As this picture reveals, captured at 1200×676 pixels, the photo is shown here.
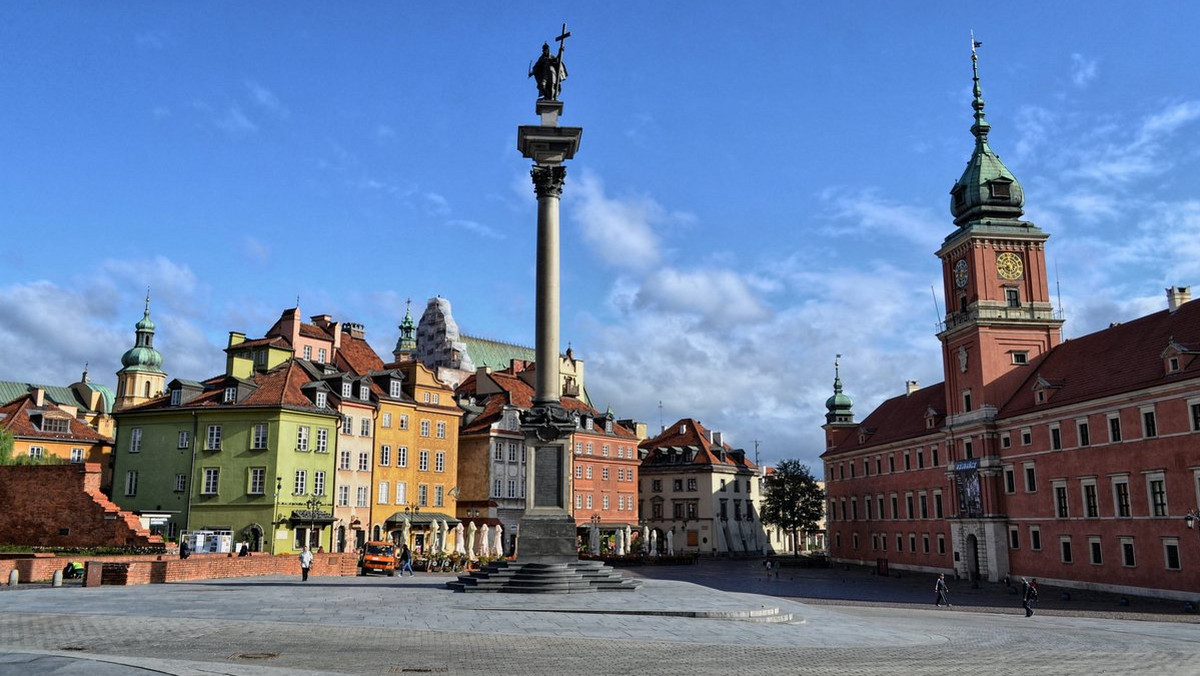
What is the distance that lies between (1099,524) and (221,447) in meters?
55.6

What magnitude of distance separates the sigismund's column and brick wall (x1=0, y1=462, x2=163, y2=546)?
27042mm

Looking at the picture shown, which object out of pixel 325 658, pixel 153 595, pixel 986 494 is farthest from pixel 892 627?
pixel 986 494

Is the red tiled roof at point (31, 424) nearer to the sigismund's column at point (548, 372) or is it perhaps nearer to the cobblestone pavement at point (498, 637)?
the cobblestone pavement at point (498, 637)

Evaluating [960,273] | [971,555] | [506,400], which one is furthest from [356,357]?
[971,555]

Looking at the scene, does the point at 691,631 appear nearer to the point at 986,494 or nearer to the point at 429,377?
the point at 986,494

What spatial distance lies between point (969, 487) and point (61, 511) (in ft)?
196

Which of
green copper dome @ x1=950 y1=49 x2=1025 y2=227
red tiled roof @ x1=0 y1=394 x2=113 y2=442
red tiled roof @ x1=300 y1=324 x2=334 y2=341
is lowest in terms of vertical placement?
red tiled roof @ x1=0 y1=394 x2=113 y2=442

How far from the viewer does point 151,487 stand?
202 feet

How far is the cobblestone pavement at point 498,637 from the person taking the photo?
1695 cm

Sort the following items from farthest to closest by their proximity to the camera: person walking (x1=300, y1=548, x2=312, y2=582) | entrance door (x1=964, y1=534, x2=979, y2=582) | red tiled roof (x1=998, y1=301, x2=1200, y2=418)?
entrance door (x1=964, y1=534, x2=979, y2=582) < red tiled roof (x1=998, y1=301, x2=1200, y2=418) < person walking (x1=300, y1=548, x2=312, y2=582)

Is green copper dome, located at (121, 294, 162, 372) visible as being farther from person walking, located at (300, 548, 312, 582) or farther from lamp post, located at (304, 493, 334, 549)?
person walking, located at (300, 548, 312, 582)

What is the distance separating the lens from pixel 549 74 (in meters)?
36.5

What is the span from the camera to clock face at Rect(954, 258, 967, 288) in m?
70.8

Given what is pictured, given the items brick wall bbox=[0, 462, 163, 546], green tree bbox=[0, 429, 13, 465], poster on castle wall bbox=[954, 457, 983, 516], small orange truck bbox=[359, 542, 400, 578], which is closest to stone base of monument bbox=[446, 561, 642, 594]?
small orange truck bbox=[359, 542, 400, 578]
